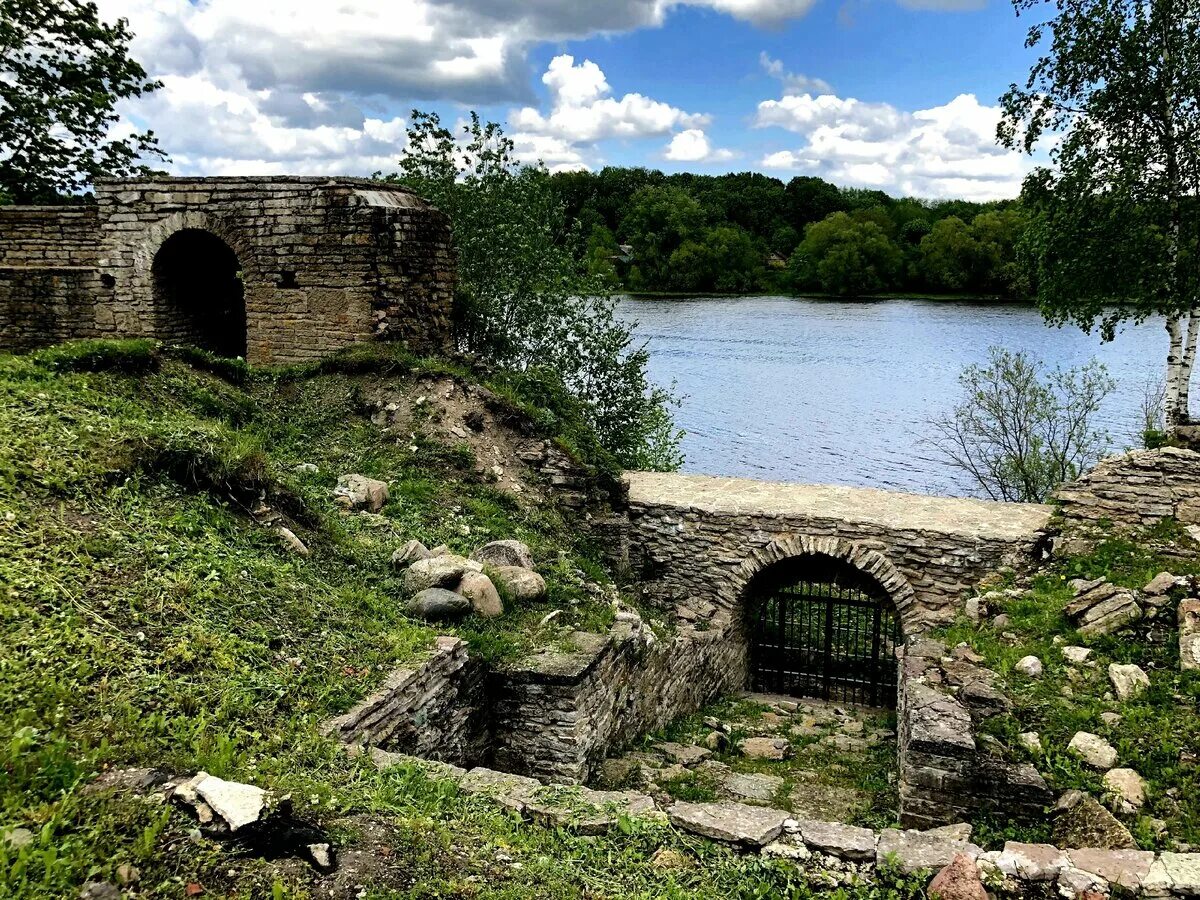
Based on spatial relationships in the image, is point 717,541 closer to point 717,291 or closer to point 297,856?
point 297,856

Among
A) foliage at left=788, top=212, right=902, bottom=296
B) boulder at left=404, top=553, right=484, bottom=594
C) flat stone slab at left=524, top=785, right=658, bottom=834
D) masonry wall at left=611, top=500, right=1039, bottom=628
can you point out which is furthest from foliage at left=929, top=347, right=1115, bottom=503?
foliage at left=788, top=212, right=902, bottom=296

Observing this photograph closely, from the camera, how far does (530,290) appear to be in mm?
17500

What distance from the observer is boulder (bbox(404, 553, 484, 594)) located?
21.7 feet

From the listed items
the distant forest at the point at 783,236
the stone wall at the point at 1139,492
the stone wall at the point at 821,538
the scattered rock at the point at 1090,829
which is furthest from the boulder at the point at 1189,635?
the distant forest at the point at 783,236

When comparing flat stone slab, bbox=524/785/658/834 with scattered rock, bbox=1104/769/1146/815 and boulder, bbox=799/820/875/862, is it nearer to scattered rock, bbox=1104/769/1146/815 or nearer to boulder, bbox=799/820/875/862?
boulder, bbox=799/820/875/862

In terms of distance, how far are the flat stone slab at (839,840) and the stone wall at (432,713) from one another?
2.48 m

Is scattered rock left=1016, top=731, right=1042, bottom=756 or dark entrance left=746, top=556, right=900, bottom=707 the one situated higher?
scattered rock left=1016, top=731, right=1042, bottom=756

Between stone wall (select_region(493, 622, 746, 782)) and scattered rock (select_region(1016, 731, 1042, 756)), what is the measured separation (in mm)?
3229

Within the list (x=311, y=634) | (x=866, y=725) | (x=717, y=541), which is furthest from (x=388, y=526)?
(x=866, y=725)

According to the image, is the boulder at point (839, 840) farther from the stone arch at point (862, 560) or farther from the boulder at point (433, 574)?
the stone arch at point (862, 560)

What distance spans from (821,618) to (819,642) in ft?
2.10

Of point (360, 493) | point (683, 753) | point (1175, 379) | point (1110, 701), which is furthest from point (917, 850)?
point (1175, 379)

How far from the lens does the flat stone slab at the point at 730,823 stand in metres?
4.39

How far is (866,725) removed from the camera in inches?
398
